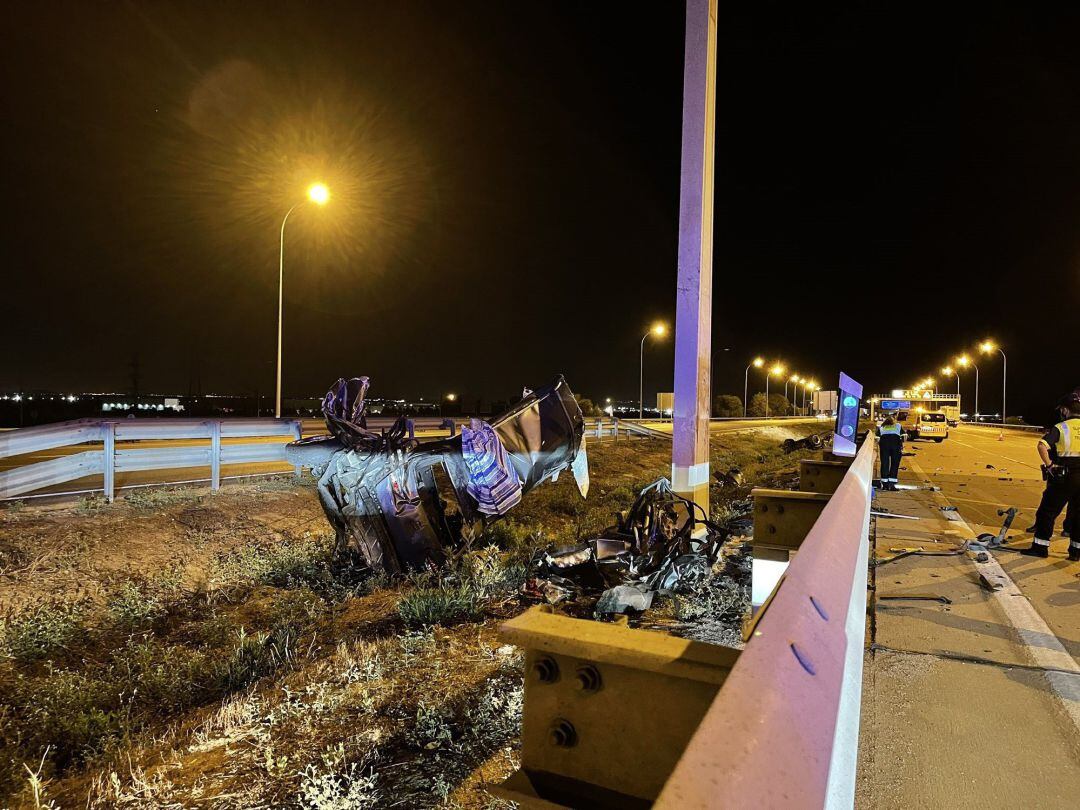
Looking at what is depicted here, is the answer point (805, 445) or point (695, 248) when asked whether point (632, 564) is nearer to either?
point (695, 248)

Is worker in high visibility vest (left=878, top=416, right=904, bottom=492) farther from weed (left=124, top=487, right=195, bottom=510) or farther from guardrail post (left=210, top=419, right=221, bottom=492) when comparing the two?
weed (left=124, top=487, right=195, bottom=510)

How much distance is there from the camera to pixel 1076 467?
A: 641 cm

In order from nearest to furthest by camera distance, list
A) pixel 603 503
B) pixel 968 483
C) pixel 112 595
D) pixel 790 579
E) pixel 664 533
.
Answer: pixel 790 579 < pixel 112 595 < pixel 664 533 < pixel 603 503 < pixel 968 483

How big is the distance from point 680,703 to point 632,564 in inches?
136

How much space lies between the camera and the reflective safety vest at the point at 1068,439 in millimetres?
6508

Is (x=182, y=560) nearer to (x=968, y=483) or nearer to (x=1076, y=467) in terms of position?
(x=1076, y=467)

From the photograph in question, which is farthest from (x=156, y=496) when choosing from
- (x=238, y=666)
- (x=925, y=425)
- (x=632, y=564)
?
(x=925, y=425)

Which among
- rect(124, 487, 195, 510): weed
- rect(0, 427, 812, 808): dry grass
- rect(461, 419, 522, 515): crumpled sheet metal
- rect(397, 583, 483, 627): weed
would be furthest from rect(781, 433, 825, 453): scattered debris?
rect(124, 487, 195, 510): weed

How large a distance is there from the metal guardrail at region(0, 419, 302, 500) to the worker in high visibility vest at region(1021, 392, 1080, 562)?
7.83 m

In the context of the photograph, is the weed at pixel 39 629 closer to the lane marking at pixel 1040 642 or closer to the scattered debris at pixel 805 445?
the lane marking at pixel 1040 642

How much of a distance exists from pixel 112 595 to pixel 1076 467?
940cm

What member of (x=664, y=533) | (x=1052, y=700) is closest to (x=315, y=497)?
(x=664, y=533)

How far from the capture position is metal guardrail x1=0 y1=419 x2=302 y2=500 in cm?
602

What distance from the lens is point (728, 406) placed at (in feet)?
247
